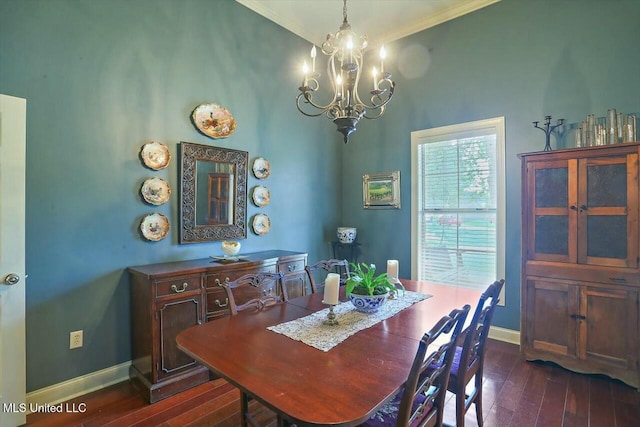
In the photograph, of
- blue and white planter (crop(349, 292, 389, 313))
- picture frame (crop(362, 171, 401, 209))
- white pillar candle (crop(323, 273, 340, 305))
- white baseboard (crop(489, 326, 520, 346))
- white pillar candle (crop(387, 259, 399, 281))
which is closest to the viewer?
white pillar candle (crop(323, 273, 340, 305))

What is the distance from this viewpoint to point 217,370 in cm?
118

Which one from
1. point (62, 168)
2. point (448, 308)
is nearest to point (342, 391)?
point (448, 308)

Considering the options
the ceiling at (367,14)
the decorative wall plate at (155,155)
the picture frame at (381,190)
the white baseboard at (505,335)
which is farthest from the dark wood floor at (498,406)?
the ceiling at (367,14)

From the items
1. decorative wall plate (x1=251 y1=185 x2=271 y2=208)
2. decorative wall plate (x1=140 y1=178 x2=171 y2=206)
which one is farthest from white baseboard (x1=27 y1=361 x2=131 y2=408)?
decorative wall plate (x1=251 y1=185 x2=271 y2=208)

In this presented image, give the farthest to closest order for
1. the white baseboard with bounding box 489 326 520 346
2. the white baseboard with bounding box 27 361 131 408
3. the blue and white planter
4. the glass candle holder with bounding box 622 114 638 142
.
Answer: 1. the white baseboard with bounding box 489 326 520 346
2. the glass candle holder with bounding box 622 114 638 142
3. the white baseboard with bounding box 27 361 131 408
4. the blue and white planter

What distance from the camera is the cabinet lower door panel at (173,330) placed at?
7.56ft

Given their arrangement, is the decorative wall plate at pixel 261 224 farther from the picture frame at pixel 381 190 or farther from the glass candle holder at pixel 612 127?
the glass candle holder at pixel 612 127

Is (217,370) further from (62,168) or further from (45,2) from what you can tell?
(45,2)

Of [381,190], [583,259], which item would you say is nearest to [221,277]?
[381,190]

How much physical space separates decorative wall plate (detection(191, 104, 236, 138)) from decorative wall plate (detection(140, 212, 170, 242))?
90 centimetres

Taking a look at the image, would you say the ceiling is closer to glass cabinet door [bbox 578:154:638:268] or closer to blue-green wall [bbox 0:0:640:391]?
blue-green wall [bbox 0:0:640:391]

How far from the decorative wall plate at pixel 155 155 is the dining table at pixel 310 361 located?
1.59 m

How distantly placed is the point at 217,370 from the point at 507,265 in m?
3.08

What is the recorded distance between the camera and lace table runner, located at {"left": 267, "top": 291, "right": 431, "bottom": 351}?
147 cm
